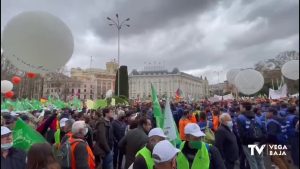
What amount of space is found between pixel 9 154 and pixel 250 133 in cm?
489

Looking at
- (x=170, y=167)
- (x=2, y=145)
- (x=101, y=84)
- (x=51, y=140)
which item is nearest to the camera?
(x=170, y=167)

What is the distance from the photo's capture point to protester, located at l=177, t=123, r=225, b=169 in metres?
3.97

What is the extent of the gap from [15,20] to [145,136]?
293 cm

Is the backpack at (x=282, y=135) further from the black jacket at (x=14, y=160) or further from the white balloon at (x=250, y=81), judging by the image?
the black jacket at (x=14, y=160)

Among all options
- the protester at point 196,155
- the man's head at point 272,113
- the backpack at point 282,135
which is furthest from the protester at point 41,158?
the man's head at point 272,113

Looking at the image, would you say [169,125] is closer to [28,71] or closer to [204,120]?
[28,71]

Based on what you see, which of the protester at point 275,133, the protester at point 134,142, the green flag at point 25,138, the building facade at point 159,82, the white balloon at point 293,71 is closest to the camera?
the white balloon at point 293,71

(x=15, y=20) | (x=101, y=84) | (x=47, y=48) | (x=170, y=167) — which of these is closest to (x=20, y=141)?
(x=47, y=48)

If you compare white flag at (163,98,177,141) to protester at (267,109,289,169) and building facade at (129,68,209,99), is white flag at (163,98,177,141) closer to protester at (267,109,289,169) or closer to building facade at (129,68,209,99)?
protester at (267,109,289,169)

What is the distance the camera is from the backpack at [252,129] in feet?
22.3

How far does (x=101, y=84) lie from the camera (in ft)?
423

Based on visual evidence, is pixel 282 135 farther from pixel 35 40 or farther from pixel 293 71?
pixel 35 40

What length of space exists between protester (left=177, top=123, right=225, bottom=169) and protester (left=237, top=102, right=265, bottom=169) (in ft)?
9.86

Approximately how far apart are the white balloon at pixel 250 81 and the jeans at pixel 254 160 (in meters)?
4.36
